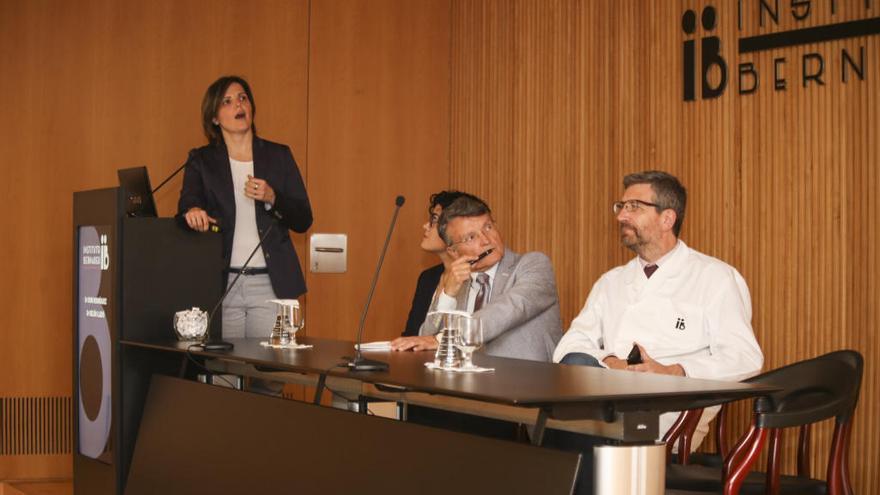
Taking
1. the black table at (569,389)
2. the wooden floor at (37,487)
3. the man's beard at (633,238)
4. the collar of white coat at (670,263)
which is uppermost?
the man's beard at (633,238)

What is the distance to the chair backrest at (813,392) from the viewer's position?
261 cm

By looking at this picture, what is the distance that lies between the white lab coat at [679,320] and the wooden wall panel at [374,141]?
8.30ft

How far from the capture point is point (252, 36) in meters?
5.79

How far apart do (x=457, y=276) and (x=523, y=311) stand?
268 millimetres

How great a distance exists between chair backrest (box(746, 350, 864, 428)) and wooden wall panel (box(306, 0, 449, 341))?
10.9 ft

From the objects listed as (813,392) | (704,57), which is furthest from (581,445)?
(704,57)

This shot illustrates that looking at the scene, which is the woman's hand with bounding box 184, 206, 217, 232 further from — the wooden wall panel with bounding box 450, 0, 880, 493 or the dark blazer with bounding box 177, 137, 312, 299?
the wooden wall panel with bounding box 450, 0, 880, 493

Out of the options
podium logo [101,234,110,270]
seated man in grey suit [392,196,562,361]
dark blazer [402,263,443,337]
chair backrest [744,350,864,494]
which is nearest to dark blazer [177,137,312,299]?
podium logo [101,234,110,270]

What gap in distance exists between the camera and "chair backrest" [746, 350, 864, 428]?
2611 millimetres

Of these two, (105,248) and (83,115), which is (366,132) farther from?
(105,248)

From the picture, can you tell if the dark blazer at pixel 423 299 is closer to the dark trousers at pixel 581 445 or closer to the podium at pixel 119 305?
the podium at pixel 119 305

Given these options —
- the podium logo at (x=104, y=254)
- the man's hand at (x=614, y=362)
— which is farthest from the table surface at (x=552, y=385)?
the podium logo at (x=104, y=254)

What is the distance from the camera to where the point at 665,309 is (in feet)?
11.7

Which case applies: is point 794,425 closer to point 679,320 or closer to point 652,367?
point 652,367
